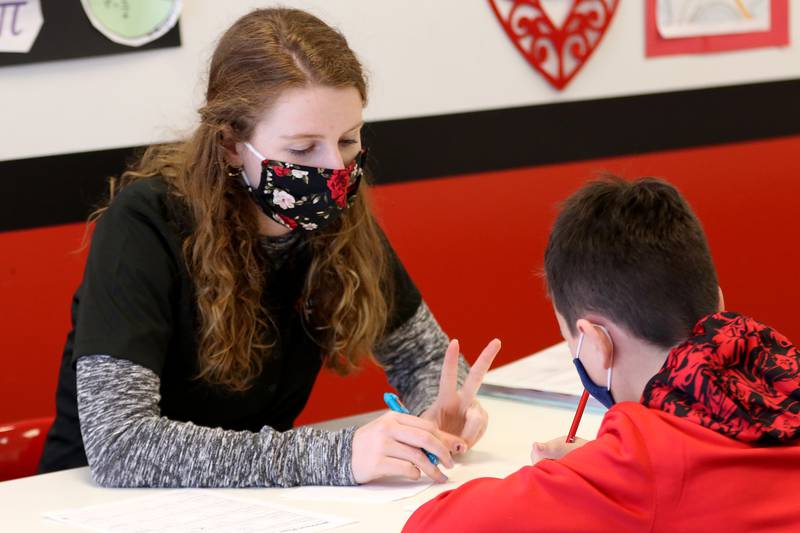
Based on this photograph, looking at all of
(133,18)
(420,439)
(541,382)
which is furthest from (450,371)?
(133,18)

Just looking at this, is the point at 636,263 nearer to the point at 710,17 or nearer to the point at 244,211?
the point at 244,211

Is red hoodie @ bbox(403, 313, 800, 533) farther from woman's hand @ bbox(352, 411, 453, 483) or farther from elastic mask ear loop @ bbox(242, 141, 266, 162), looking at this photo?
elastic mask ear loop @ bbox(242, 141, 266, 162)

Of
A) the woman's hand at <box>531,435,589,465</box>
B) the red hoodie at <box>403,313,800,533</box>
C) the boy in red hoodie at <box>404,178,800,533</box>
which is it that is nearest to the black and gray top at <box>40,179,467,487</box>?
the woman's hand at <box>531,435,589,465</box>

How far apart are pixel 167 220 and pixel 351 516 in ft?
1.89

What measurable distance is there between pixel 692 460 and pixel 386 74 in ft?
6.76

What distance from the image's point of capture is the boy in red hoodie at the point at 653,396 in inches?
38.7

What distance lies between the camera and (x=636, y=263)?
113 centimetres

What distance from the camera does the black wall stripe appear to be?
2502 millimetres

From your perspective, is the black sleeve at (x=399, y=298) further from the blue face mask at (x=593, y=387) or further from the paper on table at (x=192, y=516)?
the blue face mask at (x=593, y=387)

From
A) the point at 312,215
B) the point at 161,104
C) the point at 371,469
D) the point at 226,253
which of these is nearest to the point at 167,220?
the point at 226,253

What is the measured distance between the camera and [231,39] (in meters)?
1.66

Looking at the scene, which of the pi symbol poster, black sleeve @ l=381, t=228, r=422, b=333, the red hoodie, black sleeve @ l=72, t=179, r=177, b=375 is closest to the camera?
the red hoodie

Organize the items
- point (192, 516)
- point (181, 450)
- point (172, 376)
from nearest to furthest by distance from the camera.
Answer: point (192, 516) → point (181, 450) → point (172, 376)

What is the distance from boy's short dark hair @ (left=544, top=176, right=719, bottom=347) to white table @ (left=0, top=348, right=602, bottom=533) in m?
0.36
